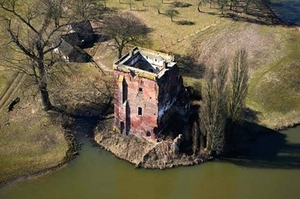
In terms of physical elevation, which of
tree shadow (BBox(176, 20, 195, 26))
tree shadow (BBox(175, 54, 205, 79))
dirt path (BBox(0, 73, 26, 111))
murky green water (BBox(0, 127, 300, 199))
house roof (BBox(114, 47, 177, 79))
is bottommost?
murky green water (BBox(0, 127, 300, 199))

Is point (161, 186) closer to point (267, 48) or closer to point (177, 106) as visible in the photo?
point (177, 106)

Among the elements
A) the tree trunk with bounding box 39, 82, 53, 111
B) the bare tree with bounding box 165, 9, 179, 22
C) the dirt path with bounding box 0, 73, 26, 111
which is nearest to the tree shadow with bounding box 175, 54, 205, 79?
the bare tree with bounding box 165, 9, 179, 22

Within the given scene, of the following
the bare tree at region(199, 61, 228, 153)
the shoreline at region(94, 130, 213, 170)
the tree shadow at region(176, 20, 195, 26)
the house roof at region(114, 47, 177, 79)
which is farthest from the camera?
the tree shadow at region(176, 20, 195, 26)

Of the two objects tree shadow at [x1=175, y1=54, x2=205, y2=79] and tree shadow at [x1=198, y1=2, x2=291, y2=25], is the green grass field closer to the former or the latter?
tree shadow at [x1=175, y1=54, x2=205, y2=79]

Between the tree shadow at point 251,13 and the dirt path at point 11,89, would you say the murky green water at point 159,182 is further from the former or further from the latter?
the tree shadow at point 251,13

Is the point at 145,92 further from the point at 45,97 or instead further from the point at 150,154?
the point at 45,97

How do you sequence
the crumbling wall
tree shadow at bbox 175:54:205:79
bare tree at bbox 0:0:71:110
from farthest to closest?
1. tree shadow at bbox 175:54:205:79
2. bare tree at bbox 0:0:71:110
3. the crumbling wall

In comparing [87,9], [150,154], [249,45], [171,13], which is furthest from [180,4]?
[150,154]
